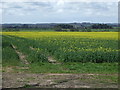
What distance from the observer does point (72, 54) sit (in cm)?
1772

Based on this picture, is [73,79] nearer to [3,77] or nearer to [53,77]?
[53,77]

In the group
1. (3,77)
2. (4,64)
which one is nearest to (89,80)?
(3,77)

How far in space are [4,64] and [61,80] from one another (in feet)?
19.1

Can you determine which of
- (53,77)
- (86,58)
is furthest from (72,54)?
(53,77)

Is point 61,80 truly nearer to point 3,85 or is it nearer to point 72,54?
point 3,85

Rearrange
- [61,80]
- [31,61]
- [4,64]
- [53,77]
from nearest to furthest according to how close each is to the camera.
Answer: [61,80], [53,77], [4,64], [31,61]

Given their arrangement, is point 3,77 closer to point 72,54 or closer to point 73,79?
point 73,79

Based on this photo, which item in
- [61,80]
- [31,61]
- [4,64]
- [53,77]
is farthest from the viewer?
[31,61]

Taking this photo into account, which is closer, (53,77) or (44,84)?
(44,84)

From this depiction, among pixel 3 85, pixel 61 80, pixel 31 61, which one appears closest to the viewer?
pixel 3 85

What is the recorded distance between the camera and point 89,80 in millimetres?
10711

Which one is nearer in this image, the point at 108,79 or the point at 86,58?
the point at 108,79

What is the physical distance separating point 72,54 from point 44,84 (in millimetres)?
8074

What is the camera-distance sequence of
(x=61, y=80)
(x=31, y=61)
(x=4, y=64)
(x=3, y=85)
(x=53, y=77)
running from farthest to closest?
(x=31, y=61), (x=4, y=64), (x=53, y=77), (x=61, y=80), (x=3, y=85)
